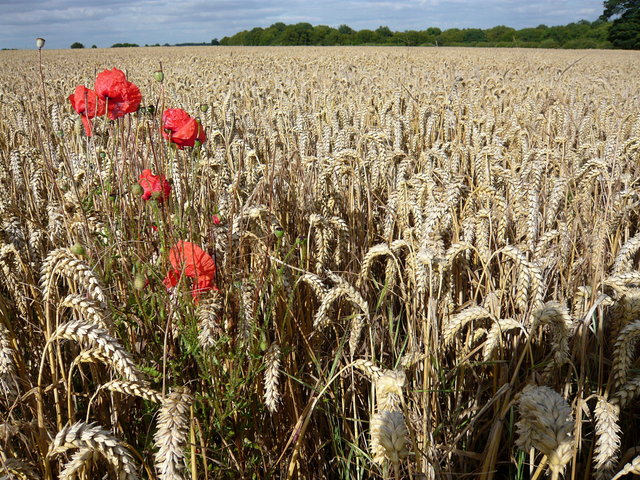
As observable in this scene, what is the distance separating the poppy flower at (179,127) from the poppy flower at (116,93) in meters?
0.23

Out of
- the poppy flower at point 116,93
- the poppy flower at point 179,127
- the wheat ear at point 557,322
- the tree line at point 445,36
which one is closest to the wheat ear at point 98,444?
the wheat ear at point 557,322

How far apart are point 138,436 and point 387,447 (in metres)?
0.87

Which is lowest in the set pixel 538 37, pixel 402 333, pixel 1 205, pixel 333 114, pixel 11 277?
pixel 402 333

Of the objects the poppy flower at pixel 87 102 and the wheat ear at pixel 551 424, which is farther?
the poppy flower at pixel 87 102

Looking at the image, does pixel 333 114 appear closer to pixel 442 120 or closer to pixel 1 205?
pixel 442 120

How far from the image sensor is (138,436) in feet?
4.20

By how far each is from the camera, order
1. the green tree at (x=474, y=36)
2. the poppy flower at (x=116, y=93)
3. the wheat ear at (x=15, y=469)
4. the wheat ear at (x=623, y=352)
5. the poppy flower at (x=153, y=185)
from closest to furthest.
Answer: the wheat ear at (x=15, y=469) < the wheat ear at (x=623, y=352) < the poppy flower at (x=153, y=185) < the poppy flower at (x=116, y=93) < the green tree at (x=474, y=36)

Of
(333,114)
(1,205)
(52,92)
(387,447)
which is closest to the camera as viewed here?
(387,447)

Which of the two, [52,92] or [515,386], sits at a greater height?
[52,92]

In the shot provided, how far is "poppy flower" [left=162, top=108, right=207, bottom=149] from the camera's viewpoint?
151 centimetres

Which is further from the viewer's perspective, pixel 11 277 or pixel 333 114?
pixel 333 114

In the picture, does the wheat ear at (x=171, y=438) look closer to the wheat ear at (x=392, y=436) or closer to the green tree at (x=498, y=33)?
the wheat ear at (x=392, y=436)

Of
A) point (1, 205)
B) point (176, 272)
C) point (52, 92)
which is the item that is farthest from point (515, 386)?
point (52, 92)

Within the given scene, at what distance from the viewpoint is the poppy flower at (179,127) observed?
1.51m
